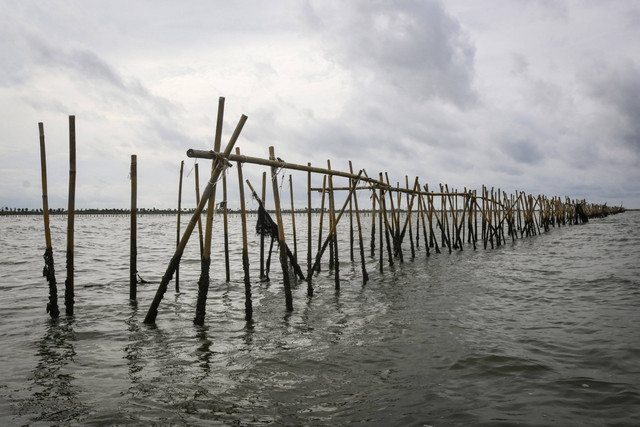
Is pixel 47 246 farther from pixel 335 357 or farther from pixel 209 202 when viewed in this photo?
pixel 335 357

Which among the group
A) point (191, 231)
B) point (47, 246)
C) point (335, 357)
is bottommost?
point (335, 357)

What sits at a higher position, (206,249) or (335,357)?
(206,249)

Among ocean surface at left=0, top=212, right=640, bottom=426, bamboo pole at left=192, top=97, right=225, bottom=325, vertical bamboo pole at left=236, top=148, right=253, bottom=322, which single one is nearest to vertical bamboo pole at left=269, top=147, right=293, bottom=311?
ocean surface at left=0, top=212, right=640, bottom=426

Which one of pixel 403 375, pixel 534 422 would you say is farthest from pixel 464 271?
pixel 534 422

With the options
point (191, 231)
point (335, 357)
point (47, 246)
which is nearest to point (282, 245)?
point (191, 231)

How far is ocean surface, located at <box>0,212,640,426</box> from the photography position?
13.1ft

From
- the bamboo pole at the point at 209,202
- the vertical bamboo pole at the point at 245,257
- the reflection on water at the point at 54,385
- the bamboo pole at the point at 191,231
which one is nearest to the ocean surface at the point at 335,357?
the reflection on water at the point at 54,385

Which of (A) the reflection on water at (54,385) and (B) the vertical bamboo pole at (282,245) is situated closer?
(A) the reflection on water at (54,385)

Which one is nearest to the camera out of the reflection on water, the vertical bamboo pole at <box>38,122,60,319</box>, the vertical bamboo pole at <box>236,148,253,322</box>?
the reflection on water

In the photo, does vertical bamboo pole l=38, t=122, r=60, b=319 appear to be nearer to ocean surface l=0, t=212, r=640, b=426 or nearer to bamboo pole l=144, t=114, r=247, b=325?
ocean surface l=0, t=212, r=640, b=426

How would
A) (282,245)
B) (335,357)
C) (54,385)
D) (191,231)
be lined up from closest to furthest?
(54,385)
(335,357)
(191,231)
(282,245)

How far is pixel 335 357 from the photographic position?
5500mm

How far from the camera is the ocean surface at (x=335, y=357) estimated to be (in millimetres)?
3982

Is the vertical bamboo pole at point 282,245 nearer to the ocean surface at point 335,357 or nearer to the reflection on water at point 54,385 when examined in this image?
Answer: the ocean surface at point 335,357
